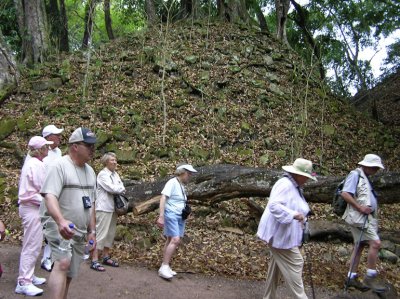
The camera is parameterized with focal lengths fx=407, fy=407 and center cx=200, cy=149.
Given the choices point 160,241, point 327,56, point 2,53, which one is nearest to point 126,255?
point 160,241

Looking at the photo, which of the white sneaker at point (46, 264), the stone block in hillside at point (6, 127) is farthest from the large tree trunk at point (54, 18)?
the white sneaker at point (46, 264)

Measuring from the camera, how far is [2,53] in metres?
13.1

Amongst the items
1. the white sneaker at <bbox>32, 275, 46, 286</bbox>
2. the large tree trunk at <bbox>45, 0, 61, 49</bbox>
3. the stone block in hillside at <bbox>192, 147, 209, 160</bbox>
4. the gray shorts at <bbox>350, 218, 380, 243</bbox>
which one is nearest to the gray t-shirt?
the white sneaker at <bbox>32, 275, 46, 286</bbox>

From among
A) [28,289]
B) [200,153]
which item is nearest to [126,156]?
[200,153]

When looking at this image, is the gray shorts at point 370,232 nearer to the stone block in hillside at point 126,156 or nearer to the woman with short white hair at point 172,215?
the woman with short white hair at point 172,215

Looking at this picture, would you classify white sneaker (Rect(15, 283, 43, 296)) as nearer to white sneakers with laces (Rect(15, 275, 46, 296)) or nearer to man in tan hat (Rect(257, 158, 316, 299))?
white sneakers with laces (Rect(15, 275, 46, 296))

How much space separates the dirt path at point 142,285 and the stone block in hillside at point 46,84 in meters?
7.98

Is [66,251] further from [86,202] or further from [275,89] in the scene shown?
[275,89]

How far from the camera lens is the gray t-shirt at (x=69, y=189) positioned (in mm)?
3623

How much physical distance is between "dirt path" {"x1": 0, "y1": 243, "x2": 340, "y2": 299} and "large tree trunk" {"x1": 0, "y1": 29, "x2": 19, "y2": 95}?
324 inches

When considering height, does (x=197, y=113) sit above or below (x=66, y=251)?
above

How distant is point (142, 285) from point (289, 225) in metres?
2.28

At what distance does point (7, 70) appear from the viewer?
13.1 meters

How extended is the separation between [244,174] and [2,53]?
9551 mm
